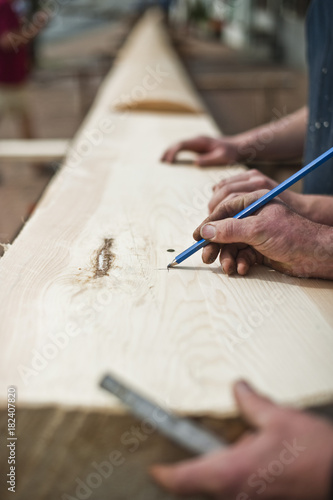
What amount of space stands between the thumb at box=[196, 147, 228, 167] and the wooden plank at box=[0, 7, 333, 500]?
1.61ft

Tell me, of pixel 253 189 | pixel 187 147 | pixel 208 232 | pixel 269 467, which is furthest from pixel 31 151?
pixel 269 467

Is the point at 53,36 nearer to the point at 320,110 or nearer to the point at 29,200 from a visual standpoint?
the point at 29,200

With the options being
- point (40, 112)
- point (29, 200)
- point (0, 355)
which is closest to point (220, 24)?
point (40, 112)

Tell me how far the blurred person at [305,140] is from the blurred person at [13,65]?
2961mm

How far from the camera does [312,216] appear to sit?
1384 millimetres

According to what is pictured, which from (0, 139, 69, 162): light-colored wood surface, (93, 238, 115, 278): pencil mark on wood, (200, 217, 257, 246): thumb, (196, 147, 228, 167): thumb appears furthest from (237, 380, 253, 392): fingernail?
(0, 139, 69, 162): light-colored wood surface

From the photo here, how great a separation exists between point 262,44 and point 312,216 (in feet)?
41.2

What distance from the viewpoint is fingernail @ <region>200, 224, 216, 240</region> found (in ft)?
3.69

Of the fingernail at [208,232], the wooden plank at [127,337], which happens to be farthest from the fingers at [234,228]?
the wooden plank at [127,337]

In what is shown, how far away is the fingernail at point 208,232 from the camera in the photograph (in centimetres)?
113

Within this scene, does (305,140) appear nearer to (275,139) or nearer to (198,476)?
(275,139)

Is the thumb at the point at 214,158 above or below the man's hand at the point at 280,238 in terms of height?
above

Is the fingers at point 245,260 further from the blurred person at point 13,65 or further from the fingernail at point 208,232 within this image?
the blurred person at point 13,65

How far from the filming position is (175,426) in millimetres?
763
